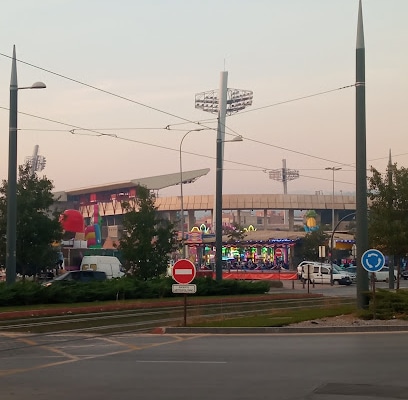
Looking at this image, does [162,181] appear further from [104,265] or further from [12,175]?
[12,175]

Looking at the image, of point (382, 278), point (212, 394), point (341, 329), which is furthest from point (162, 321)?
point (382, 278)

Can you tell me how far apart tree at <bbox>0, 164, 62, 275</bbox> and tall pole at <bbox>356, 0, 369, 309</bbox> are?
21108 millimetres

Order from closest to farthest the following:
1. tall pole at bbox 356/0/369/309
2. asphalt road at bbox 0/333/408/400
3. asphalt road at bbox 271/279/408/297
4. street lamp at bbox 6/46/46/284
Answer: asphalt road at bbox 0/333/408/400 < tall pole at bbox 356/0/369/309 < street lamp at bbox 6/46/46/284 < asphalt road at bbox 271/279/408/297

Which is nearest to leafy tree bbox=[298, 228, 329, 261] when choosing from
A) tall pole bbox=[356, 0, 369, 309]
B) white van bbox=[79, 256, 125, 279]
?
white van bbox=[79, 256, 125, 279]

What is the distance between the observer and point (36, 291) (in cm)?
3128

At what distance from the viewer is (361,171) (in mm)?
25297

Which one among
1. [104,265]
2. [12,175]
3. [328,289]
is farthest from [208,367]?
[328,289]

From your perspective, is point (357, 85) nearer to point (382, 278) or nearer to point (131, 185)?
point (382, 278)

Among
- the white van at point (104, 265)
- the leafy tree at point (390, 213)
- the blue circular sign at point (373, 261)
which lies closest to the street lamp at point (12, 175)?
the blue circular sign at point (373, 261)

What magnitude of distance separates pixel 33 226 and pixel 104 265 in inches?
594

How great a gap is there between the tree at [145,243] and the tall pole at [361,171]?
866 inches

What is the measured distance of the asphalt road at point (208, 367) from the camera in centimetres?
1115

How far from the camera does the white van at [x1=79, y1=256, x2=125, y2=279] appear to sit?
183 ft

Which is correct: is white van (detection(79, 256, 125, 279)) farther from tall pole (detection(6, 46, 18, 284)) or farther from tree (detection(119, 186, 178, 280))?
tall pole (detection(6, 46, 18, 284))
